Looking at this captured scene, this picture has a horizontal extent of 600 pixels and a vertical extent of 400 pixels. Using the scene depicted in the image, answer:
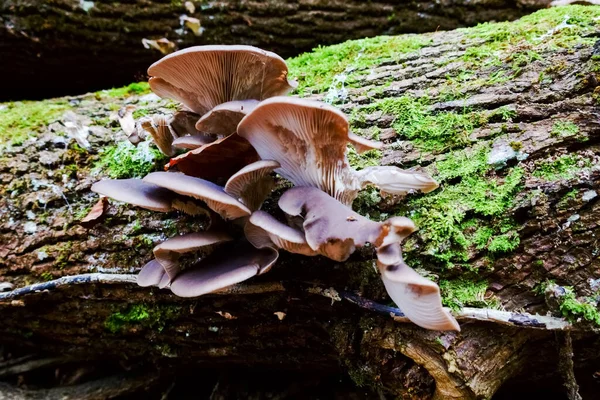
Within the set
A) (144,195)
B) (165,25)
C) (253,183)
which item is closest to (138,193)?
(144,195)

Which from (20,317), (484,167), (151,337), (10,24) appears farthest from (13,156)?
(484,167)

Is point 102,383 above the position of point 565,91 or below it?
below

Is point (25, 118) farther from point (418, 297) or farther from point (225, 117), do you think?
point (418, 297)

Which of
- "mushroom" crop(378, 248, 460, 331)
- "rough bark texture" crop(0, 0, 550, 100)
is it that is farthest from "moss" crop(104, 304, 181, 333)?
"rough bark texture" crop(0, 0, 550, 100)

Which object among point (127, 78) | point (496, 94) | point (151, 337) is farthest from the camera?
point (127, 78)

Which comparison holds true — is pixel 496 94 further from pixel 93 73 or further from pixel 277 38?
pixel 93 73

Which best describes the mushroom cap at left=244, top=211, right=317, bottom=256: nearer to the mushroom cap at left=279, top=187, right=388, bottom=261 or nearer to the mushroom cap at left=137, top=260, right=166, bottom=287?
the mushroom cap at left=279, top=187, right=388, bottom=261

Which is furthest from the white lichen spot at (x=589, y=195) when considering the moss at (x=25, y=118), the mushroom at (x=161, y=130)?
the moss at (x=25, y=118)
